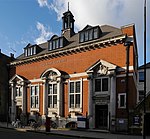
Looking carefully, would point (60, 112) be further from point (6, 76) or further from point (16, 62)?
point (6, 76)

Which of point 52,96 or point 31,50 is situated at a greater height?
point 31,50

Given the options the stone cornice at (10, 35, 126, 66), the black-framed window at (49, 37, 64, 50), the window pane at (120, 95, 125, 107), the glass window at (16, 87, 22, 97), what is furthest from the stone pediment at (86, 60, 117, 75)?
the glass window at (16, 87, 22, 97)

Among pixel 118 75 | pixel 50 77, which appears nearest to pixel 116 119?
pixel 118 75

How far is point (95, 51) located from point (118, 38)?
3.72m

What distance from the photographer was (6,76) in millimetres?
44281

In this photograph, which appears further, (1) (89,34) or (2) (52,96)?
(2) (52,96)

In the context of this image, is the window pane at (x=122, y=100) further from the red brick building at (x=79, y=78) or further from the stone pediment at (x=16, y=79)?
the stone pediment at (x=16, y=79)

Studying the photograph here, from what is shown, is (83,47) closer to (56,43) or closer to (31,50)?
(56,43)

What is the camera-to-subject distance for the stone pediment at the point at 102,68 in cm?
2795

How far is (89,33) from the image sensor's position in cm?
3203

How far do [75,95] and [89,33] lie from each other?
25.9 feet

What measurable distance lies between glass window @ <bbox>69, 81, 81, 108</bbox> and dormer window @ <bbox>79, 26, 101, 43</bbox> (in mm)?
5588

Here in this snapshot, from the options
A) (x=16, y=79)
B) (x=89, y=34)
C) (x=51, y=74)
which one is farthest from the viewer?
(x=16, y=79)

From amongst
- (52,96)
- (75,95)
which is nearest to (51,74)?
(52,96)
